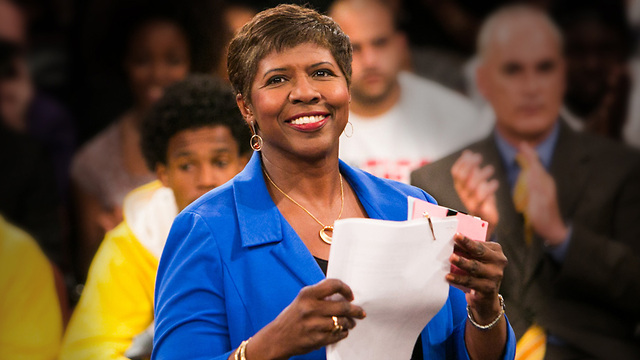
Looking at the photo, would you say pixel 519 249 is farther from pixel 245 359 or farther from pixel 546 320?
pixel 245 359

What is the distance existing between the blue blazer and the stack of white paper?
0.10 meters

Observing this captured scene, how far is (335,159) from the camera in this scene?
5.05 feet

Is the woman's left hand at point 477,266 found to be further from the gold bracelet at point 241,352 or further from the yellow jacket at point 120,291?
the yellow jacket at point 120,291

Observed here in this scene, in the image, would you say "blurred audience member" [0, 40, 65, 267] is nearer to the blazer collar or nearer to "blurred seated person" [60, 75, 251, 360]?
"blurred seated person" [60, 75, 251, 360]

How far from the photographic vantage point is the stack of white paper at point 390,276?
1.23 meters

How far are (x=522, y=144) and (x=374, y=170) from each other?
557 millimetres

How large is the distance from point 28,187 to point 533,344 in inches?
70.6

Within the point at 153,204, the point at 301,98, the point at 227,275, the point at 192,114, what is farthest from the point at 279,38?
the point at 153,204

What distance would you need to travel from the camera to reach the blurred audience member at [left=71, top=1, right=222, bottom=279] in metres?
2.79

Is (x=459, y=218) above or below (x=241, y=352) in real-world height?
above

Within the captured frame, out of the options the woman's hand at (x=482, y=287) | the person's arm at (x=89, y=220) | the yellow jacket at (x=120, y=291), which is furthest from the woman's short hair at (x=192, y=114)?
the woman's hand at (x=482, y=287)

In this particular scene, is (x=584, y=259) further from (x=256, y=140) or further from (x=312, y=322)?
(x=312, y=322)

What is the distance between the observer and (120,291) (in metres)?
2.32

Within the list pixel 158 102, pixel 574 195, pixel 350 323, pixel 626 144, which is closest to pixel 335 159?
pixel 350 323
